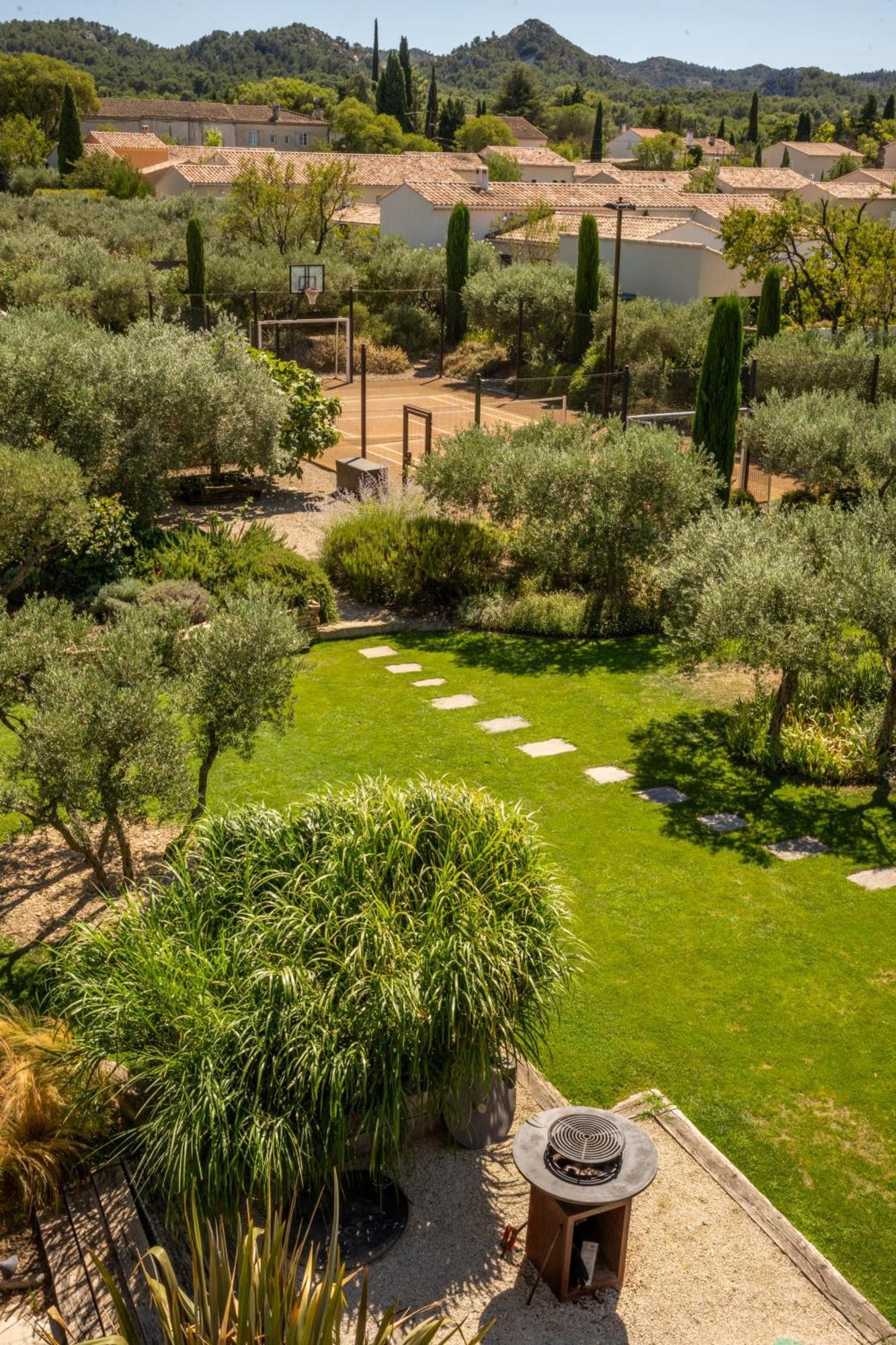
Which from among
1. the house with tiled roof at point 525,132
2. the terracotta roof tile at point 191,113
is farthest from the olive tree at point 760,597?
the terracotta roof tile at point 191,113

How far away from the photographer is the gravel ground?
5027mm

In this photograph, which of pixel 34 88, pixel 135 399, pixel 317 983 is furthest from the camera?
pixel 34 88

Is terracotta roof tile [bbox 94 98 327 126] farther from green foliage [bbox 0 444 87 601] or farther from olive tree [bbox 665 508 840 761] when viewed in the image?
olive tree [bbox 665 508 840 761]

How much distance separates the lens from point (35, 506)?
11367 millimetres

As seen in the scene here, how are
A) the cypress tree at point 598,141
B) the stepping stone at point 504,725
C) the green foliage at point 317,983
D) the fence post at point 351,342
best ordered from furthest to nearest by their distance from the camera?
1. the cypress tree at point 598,141
2. the fence post at point 351,342
3. the stepping stone at point 504,725
4. the green foliage at point 317,983

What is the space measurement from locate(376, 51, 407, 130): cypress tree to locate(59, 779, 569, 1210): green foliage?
101947 millimetres

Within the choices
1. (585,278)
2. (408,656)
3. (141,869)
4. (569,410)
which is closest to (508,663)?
(408,656)

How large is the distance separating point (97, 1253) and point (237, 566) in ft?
33.7

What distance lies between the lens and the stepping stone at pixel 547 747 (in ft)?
36.2

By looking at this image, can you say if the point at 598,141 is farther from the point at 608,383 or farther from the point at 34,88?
the point at 608,383

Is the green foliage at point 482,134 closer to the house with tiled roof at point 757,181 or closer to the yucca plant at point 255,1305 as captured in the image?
the house with tiled roof at point 757,181

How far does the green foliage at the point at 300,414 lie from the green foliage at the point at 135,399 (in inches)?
40.3

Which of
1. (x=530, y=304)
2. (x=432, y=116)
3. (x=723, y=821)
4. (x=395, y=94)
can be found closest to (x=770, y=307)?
(x=530, y=304)

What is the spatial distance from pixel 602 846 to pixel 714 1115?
3.08 meters
